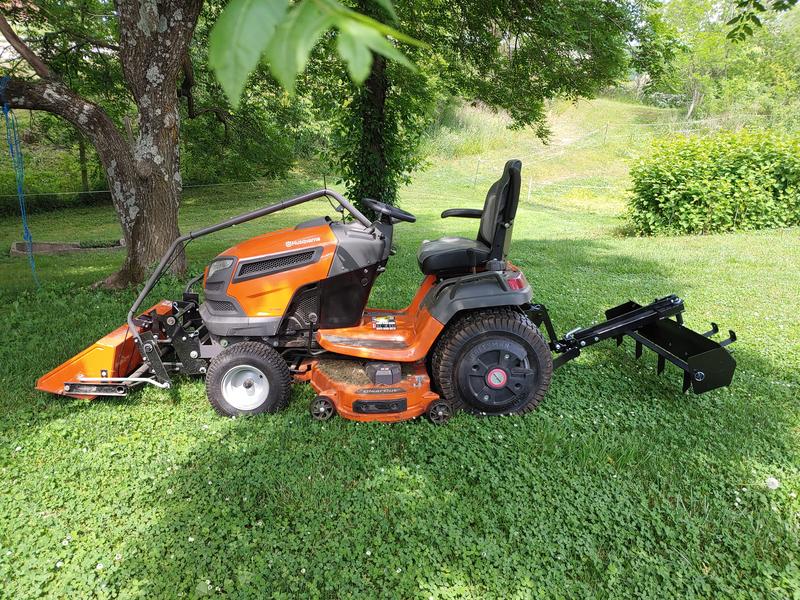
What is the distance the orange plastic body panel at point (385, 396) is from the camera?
3.15 m

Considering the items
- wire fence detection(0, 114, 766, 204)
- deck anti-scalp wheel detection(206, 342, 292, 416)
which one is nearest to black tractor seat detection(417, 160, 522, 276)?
deck anti-scalp wheel detection(206, 342, 292, 416)

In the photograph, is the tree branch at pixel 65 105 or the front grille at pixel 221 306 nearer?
the front grille at pixel 221 306

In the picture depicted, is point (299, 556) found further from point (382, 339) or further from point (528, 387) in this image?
point (528, 387)

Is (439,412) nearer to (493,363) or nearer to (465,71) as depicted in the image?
(493,363)

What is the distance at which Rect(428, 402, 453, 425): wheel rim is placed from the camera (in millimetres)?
3193

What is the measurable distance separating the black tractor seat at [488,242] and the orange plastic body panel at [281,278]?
Answer: 0.68 meters

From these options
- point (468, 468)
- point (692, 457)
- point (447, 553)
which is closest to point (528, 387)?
point (468, 468)

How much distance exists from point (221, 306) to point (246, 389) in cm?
57

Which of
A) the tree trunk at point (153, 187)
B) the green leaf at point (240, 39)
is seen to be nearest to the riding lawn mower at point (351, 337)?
the green leaf at point (240, 39)

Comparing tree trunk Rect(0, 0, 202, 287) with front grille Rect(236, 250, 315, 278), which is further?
tree trunk Rect(0, 0, 202, 287)

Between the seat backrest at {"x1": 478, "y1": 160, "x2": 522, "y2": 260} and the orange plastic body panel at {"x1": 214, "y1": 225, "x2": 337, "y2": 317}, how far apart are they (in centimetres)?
104

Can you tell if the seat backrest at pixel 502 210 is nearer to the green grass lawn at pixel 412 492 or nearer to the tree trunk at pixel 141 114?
the green grass lawn at pixel 412 492

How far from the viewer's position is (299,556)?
2252mm

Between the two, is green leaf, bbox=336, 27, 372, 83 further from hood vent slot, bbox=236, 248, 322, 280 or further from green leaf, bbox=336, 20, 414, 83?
hood vent slot, bbox=236, 248, 322, 280
